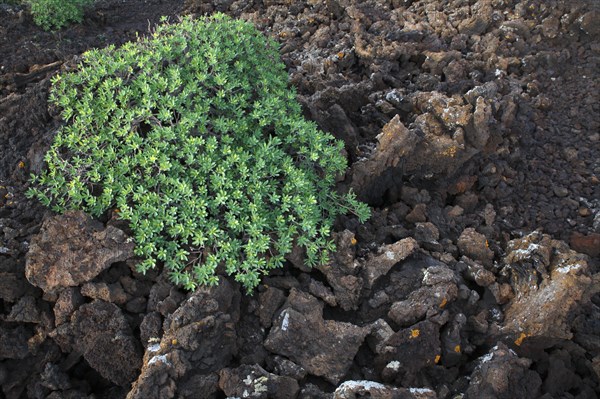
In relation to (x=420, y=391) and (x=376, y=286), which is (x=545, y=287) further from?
(x=420, y=391)

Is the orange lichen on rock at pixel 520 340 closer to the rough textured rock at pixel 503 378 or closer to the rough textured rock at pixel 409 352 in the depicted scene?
the rough textured rock at pixel 503 378

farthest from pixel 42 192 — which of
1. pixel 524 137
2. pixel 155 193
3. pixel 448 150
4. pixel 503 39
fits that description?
pixel 503 39

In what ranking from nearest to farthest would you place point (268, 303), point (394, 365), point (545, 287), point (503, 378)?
point (503, 378) → point (394, 365) → point (268, 303) → point (545, 287)

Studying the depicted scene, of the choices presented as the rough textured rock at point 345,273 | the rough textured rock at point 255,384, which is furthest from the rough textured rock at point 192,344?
the rough textured rock at point 345,273

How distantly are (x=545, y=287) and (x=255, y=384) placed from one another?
2172mm

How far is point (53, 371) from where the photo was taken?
11.8 ft

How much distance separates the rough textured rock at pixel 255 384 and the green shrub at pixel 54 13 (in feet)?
21.2

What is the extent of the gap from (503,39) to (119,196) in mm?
5346

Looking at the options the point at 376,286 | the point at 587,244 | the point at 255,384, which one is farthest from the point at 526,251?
the point at 255,384

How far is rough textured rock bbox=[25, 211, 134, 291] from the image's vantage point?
149 inches

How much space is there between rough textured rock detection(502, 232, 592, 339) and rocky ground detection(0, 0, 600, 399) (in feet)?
0.04

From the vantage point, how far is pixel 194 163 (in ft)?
13.4

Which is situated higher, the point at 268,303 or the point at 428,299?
the point at 268,303

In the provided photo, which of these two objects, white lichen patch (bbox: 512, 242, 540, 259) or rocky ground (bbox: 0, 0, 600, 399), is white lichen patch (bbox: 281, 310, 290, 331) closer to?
rocky ground (bbox: 0, 0, 600, 399)
